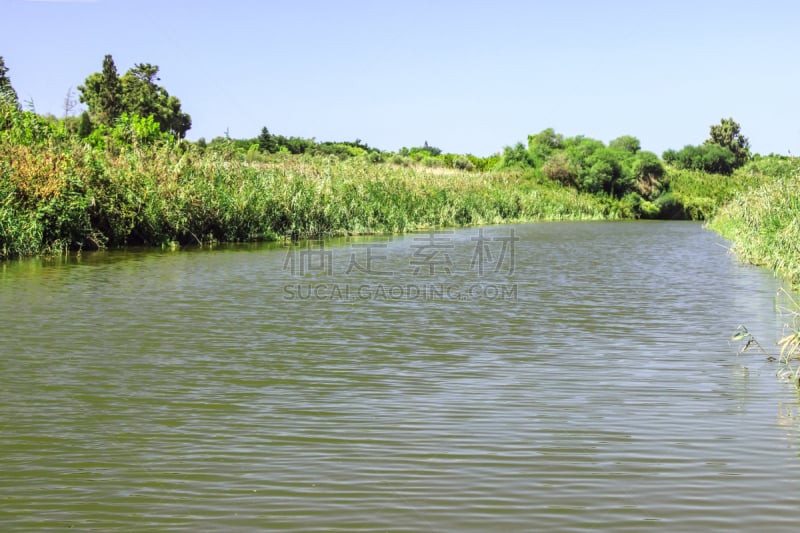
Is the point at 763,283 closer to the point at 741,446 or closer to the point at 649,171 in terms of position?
the point at 741,446

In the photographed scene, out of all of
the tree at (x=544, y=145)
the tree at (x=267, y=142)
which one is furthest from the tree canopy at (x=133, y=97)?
the tree at (x=544, y=145)

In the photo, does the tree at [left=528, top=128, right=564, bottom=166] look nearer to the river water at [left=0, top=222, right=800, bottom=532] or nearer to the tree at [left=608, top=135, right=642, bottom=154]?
the tree at [left=608, top=135, right=642, bottom=154]

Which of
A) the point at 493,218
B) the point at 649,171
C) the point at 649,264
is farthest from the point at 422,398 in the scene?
the point at 649,171

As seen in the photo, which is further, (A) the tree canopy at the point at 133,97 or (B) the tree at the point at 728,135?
(B) the tree at the point at 728,135

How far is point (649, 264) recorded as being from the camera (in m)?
19.9

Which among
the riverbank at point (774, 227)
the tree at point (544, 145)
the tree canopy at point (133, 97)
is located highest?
the tree canopy at point (133, 97)

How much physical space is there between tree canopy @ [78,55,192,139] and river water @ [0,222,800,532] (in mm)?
62319

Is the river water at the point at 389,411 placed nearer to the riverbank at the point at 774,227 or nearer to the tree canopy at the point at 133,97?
the riverbank at the point at 774,227

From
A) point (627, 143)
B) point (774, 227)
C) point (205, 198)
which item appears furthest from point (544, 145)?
point (774, 227)

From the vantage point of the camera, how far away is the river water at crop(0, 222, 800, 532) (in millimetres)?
4637

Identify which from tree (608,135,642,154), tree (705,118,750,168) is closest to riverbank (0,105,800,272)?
tree (608,135,642,154)

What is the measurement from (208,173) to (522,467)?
20992mm

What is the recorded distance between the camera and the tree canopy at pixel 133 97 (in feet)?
253

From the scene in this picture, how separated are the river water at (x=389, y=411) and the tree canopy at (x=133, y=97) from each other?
204 ft
